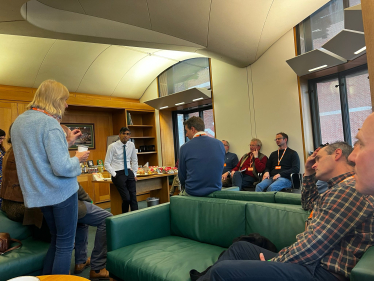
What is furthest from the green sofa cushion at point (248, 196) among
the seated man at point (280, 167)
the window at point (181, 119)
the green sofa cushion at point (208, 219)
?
the window at point (181, 119)

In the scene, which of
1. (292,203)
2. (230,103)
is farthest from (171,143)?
(292,203)

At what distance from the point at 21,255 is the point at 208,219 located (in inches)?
60.3

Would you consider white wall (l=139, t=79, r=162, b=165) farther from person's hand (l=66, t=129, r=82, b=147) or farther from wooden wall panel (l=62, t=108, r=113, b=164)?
person's hand (l=66, t=129, r=82, b=147)

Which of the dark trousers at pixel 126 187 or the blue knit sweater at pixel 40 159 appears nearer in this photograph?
the blue knit sweater at pixel 40 159

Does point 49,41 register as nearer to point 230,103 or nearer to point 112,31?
point 112,31

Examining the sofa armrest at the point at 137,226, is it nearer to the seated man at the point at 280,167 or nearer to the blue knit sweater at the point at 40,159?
the blue knit sweater at the point at 40,159

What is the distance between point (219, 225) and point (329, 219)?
43.4 inches

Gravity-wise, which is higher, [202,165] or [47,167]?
[47,167]

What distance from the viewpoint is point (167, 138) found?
7738 millimetres

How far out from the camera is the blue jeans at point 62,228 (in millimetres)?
1803

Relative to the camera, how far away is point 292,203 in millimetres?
2094

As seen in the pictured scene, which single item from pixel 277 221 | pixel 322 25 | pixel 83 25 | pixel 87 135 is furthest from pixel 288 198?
pixel 87 135

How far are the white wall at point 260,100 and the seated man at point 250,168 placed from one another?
365mm

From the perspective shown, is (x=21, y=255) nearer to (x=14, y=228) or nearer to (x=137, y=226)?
(x=14, y=228)
